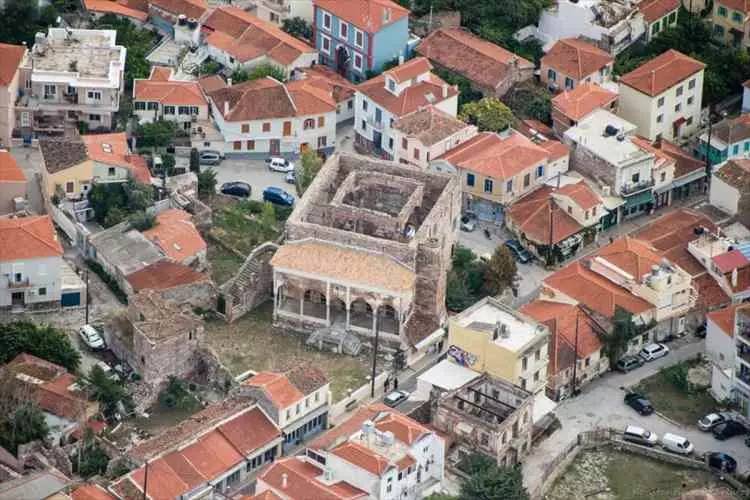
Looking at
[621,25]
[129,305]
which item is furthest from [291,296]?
[621,25]

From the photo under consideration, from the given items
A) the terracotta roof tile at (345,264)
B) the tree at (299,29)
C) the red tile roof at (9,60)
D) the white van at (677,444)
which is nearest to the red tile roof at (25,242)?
the terracotta roof tile at (345,264)

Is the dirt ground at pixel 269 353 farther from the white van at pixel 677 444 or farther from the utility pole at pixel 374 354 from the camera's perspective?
the white van at pixel 677 444

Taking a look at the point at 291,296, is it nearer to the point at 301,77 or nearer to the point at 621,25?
the point at 301,77

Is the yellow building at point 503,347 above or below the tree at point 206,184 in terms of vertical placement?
below

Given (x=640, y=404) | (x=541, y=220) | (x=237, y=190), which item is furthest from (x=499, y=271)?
(x=237, y=190)

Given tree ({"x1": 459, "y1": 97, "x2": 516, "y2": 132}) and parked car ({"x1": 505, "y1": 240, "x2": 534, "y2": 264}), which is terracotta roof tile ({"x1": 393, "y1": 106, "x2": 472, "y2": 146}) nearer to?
tree ({"x1": 459, "y1": 97, "x2": 516, "y2": 132})

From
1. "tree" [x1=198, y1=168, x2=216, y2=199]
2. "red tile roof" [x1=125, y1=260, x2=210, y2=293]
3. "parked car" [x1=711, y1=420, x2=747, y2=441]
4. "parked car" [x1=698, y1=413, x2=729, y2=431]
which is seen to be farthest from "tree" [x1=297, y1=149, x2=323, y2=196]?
"parked car" [x1=711, y1=420, x2=747, y2=441]

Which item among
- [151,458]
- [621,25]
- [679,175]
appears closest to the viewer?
[151,458]
